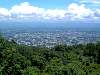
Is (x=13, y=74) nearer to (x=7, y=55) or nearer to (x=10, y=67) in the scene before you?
(x=10, y=67)

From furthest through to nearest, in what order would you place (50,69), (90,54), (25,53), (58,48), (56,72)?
(58,48) < (90,54) < (25,53) < (50,69) < (56,72)

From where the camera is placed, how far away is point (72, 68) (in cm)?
2503

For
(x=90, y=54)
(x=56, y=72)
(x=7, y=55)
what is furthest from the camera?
(x=90, y=54)

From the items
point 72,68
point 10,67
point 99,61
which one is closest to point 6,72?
point 10,67

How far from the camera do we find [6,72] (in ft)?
94.8

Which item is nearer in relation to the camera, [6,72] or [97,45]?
[6,72]

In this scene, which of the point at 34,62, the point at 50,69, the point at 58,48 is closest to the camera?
the point at 50,69

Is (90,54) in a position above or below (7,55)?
below

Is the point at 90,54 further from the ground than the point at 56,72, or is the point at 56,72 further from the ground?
the point at 56,72

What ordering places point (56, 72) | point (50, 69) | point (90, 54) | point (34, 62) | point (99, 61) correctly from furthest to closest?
point (90, 54)
point (99, 61)
point (34, 62)
point (50, 69)
point (56, 72)

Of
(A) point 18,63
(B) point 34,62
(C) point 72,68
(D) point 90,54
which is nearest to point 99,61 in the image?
(D) point 90,54

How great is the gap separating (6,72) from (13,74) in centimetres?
72

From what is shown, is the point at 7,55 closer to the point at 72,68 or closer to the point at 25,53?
the point at 72,68

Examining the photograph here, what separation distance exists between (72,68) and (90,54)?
42.5 meters
